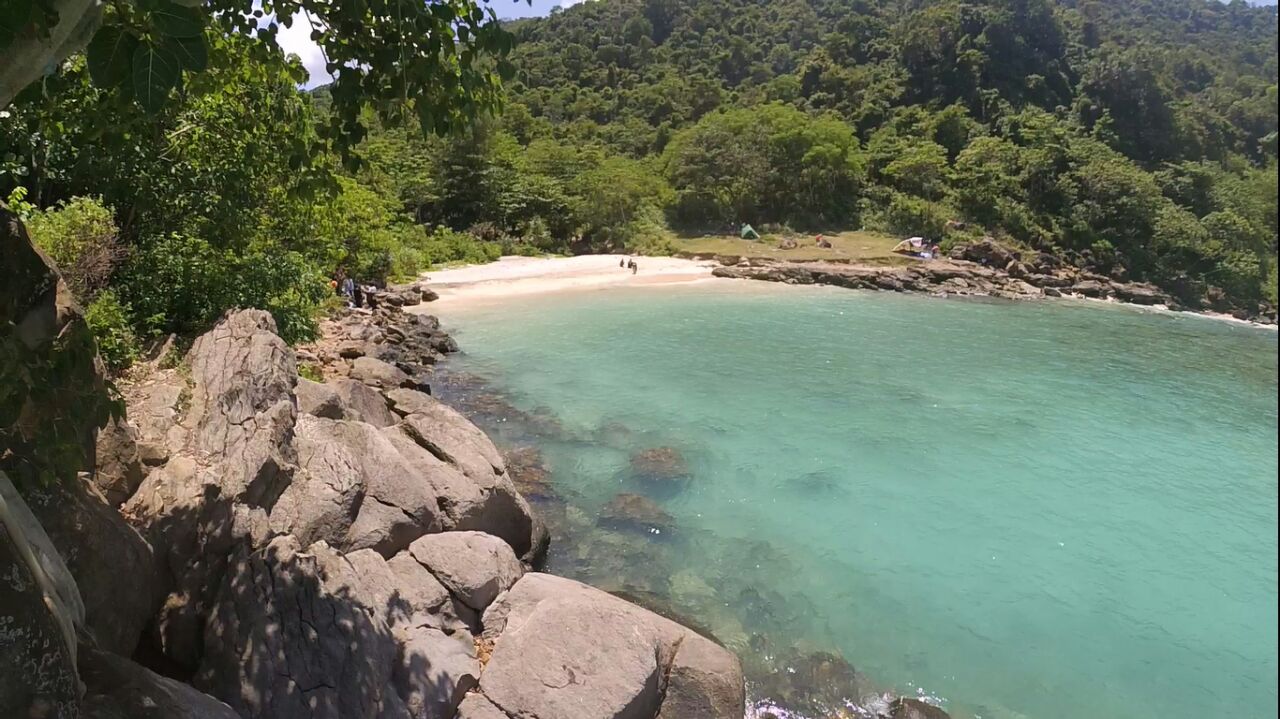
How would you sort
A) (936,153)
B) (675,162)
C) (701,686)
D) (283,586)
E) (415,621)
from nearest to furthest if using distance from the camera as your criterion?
(283,586) < (415,621) < (701,686) < (675,162) < (936,153)

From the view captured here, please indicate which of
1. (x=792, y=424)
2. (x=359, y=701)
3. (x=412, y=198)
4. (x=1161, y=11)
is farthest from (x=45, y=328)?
(x=1161, y=11)

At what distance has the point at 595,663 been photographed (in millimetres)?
5906

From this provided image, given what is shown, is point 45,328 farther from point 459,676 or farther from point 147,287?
point 147,287

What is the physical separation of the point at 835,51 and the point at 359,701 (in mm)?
86932

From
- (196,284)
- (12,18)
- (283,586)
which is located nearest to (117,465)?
(283,586)

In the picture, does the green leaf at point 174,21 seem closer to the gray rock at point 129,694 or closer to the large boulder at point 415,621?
the gray rock at point 129,694

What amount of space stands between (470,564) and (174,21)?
18.5 feet

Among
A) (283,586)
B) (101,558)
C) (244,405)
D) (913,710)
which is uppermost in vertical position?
(244,405)

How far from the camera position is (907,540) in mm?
10562

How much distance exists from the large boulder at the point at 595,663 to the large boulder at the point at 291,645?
3.41 feet

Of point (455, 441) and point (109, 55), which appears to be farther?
point (455, 441)

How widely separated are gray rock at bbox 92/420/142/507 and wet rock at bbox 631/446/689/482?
738 cm

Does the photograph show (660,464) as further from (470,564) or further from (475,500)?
(470,564)

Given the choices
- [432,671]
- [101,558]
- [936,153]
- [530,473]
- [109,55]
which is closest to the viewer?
[109,55]
